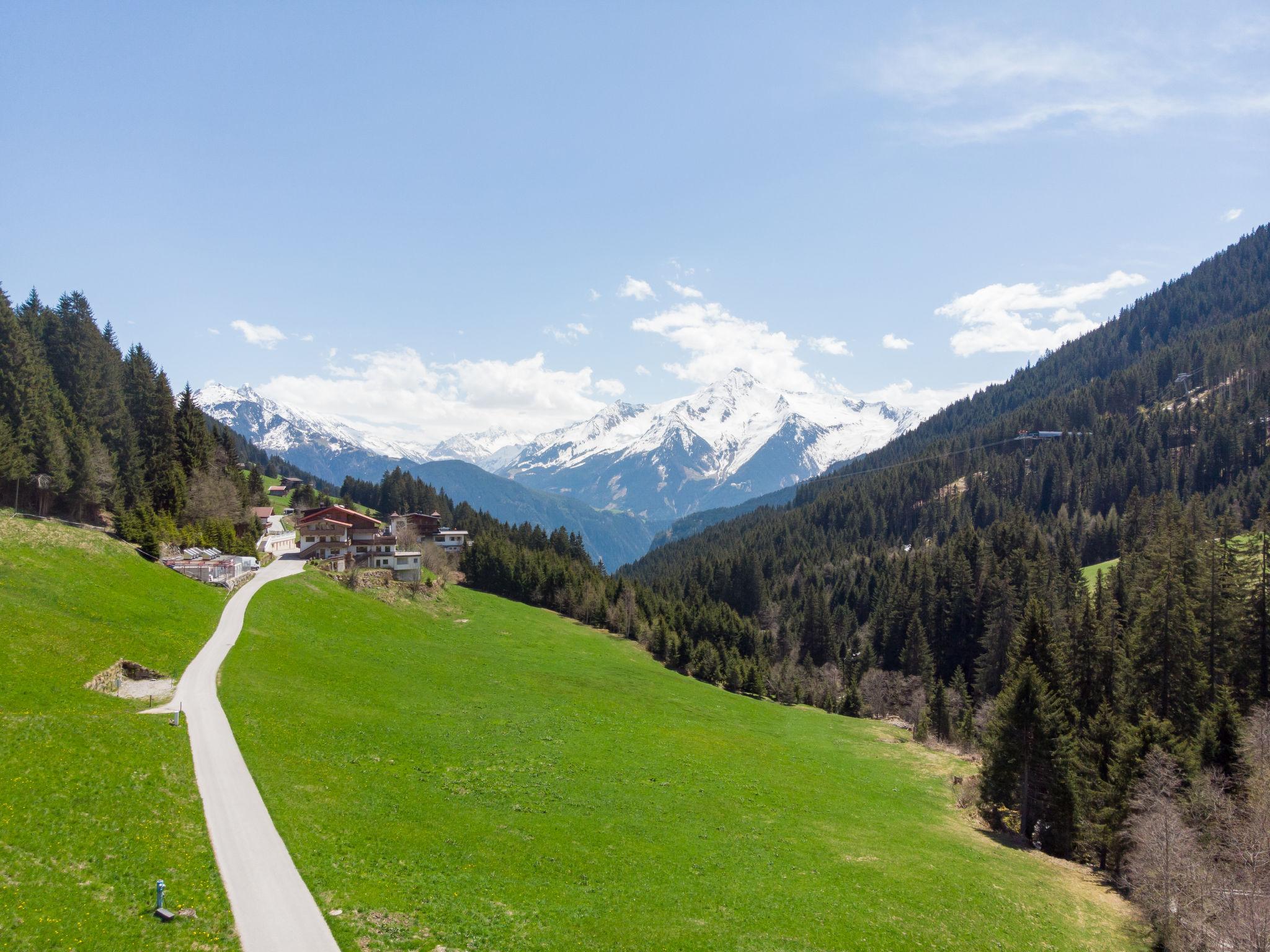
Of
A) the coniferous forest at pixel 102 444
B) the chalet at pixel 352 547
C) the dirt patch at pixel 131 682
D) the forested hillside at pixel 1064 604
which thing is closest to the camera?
the dirt patch at pixel 131 682

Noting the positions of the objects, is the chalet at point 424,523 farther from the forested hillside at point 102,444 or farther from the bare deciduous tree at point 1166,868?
the bare deciduous tree at point 1166,868

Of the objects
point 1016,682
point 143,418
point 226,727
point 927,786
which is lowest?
point 927,786

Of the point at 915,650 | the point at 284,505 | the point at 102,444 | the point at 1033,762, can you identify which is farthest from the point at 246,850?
the point at 284,505

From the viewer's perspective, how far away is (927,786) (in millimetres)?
53125

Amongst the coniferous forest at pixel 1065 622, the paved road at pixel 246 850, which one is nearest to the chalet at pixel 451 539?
the coniferous forest at pixel 1065 622

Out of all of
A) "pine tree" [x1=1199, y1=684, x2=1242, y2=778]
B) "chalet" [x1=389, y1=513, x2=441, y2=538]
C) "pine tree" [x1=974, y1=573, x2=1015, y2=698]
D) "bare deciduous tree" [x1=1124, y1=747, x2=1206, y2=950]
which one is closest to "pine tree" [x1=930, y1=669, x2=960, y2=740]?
"pine tree" [x1=974, y1=573, x2=1015, y2=698]

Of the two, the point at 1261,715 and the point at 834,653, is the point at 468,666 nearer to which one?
the point at 1261,715

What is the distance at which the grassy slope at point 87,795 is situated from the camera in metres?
16.7

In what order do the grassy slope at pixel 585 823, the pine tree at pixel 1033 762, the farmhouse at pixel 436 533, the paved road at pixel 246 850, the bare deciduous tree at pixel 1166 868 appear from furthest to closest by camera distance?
the farmhouse at pixel 436 533 < the pine tree at pixel 1033 762 < the bare deciduous tree at pixel 1166 868 < the grassy slope at pixel 585 823 < the paved road at pixel 246 850

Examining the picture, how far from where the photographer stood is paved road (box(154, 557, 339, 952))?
18.2 metres

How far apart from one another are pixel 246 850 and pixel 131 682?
21.2m

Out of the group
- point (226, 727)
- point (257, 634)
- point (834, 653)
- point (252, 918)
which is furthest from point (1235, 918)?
point (834, 653)

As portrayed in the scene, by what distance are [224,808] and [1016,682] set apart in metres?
49.9

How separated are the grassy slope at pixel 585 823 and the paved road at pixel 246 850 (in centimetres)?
68
